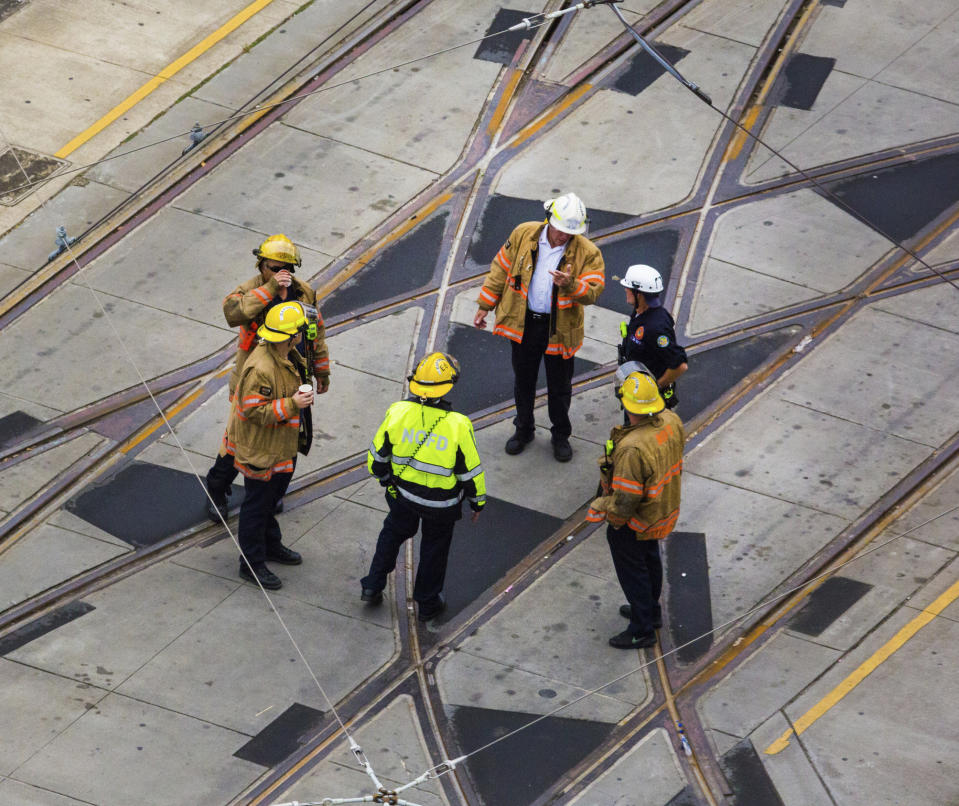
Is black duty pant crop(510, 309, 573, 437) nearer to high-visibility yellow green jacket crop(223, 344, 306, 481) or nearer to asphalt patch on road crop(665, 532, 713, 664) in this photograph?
asphalt patch on road crop(665, 532, 713, 664)

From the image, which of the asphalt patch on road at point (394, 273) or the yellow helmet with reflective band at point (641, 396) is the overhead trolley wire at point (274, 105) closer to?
the asphalt patch on road at point (394, 273)

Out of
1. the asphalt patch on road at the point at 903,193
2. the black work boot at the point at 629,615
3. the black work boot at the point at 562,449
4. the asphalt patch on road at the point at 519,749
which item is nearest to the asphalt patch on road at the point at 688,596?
the black work boot at the point at 629,615

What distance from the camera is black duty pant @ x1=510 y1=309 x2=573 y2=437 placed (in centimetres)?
1130

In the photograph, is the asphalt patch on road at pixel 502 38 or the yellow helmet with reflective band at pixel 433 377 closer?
the yellow helmet with reflective band at pixel 433 377

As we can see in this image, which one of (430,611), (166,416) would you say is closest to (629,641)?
(430,611)

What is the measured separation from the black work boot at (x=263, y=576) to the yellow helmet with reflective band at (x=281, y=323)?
1.57m

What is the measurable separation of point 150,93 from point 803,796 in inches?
373

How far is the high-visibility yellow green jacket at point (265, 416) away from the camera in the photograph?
390 inches

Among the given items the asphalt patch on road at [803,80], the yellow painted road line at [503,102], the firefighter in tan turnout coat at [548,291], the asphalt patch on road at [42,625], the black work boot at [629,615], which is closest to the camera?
the asphalt patch on road at [42,625]

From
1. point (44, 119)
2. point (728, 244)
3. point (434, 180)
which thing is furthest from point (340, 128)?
point (728, 244)

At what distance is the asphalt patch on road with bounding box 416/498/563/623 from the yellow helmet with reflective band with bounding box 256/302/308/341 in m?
1.89

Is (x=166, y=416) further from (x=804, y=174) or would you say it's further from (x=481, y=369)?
(x=804, y=174)

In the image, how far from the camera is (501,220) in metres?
14.1

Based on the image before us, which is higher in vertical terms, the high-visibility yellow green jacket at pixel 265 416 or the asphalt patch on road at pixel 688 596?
the high-visibility yellow green jacket at pixel 265 416
